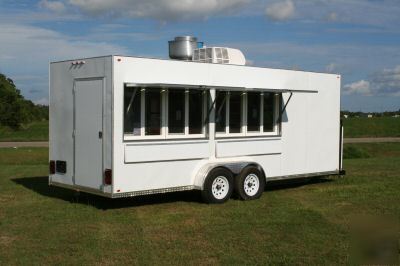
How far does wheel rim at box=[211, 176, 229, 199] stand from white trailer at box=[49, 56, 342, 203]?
0.06 ft

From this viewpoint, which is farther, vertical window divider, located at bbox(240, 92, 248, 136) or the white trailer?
vertical window divider, located at bbox(240, 92, 248, 136)

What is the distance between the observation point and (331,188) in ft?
41.7

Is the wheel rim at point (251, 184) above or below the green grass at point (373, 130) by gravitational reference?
below

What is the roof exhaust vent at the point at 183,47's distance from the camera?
11711 millimetres

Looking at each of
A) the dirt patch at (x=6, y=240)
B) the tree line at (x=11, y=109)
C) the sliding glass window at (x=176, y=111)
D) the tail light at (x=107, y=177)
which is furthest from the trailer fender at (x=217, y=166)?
the tree line at (x=11, y=109)

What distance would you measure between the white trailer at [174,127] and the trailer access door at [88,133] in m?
0.02

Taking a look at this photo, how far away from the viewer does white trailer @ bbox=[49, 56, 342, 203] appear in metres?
9.45

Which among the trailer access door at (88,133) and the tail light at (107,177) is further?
the trailer access door at (88,133)

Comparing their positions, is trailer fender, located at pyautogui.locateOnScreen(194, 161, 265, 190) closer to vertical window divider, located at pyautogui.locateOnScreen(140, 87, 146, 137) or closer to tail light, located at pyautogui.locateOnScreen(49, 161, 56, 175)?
vertical window divider, located at pyautogui.locateOnScreen(140, 87, 146, 137)

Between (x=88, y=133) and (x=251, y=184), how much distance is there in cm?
349

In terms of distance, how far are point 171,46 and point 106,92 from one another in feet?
9.74

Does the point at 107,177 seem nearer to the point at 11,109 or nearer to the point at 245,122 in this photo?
the point at 245,122

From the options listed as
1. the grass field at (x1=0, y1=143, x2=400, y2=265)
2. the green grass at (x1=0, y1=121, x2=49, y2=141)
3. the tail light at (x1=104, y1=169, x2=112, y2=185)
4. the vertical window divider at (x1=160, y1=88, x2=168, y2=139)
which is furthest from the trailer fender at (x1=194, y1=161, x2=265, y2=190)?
the green grass at (x1=0, y1=121, x2=49, y2=141)

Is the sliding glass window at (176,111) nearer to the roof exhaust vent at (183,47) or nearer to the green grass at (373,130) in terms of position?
the roof exhaust vent at (183,47)
